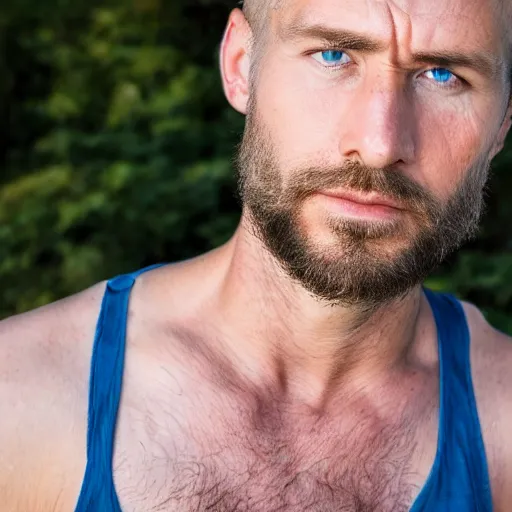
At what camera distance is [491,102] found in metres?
2.60

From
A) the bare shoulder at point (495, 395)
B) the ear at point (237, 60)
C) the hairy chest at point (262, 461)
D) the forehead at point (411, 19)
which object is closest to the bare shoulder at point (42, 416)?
the hairy chest at point (262, 461)

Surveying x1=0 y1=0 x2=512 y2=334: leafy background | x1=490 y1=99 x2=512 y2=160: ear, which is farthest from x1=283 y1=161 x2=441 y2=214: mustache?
x1=0 y1=0 x2=512 y2=334: leafy background

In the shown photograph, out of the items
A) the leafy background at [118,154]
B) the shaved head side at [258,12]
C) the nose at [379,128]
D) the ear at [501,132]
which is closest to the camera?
the nose at [379,128]

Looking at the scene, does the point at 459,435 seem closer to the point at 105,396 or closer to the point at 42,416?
the point at 105,396

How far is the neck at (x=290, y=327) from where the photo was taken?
8.97 ft

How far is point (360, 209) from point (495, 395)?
2.97 feet

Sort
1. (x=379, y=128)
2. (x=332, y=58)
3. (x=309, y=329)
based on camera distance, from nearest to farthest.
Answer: (x=379, y=128) < (x=332, y=58) < (x=309, y=329)

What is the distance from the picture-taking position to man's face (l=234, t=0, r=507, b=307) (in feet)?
7.82

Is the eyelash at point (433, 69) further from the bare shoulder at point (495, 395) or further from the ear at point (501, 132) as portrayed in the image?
the bare shoulder at point (495, 395)

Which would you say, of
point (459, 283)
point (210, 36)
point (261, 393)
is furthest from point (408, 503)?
point (210, 36)

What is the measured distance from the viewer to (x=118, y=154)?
557cm

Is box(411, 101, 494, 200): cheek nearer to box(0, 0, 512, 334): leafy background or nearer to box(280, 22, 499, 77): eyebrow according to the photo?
box(280, 22, 499, 77): eyebrow

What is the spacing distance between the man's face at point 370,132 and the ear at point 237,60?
0.70ft

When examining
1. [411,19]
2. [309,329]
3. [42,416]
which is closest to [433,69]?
[411,19]
